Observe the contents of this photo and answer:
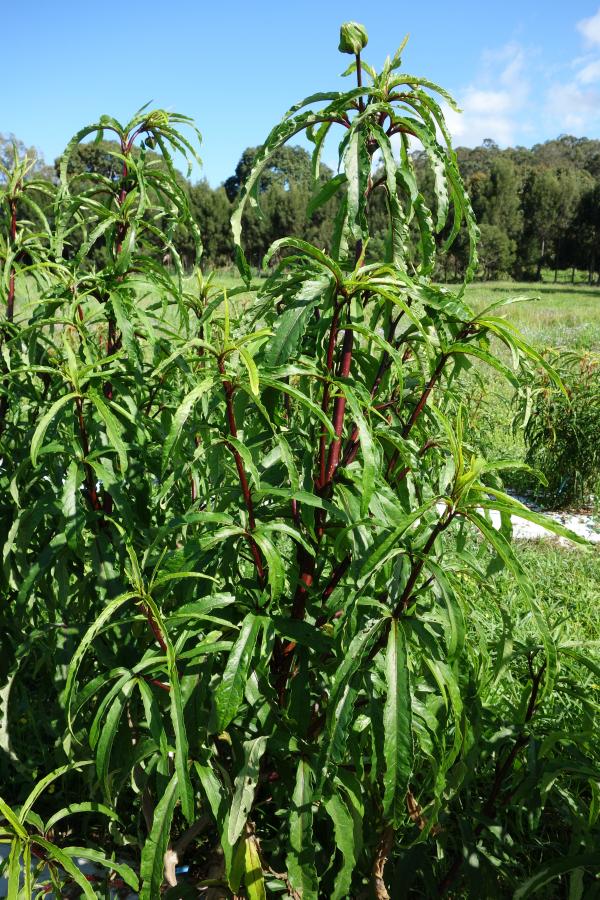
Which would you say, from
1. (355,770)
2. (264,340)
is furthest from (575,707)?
(264,340)

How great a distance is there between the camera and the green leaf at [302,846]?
1203 millimetres

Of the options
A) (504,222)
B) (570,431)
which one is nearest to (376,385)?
(570,431)

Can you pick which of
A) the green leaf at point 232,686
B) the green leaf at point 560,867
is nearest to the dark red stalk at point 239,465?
the green leaf at point 232,686

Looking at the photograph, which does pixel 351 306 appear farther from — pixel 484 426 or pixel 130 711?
pixel 484 426

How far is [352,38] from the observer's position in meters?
1.12

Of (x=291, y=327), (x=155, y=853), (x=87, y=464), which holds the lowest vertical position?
(x=155, y=853)

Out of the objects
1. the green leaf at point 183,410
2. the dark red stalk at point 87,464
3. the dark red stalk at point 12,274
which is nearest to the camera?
the green leaf at point 183,410

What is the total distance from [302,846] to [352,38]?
1423 mm

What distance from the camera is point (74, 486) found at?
1.31 m

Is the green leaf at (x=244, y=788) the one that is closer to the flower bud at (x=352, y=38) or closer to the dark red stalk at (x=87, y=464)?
the dark red stalk at (x=87, y=464)

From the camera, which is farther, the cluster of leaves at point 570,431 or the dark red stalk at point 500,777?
the cluster of leaves at point 570,431

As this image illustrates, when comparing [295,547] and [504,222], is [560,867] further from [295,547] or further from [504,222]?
[504,222]

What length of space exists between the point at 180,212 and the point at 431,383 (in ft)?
Answer: 2.64

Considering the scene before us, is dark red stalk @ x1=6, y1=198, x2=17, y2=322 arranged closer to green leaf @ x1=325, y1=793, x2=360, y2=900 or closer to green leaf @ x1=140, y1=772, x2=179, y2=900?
green leaf @ x1=140, y1=772, x2=179, y2=900
